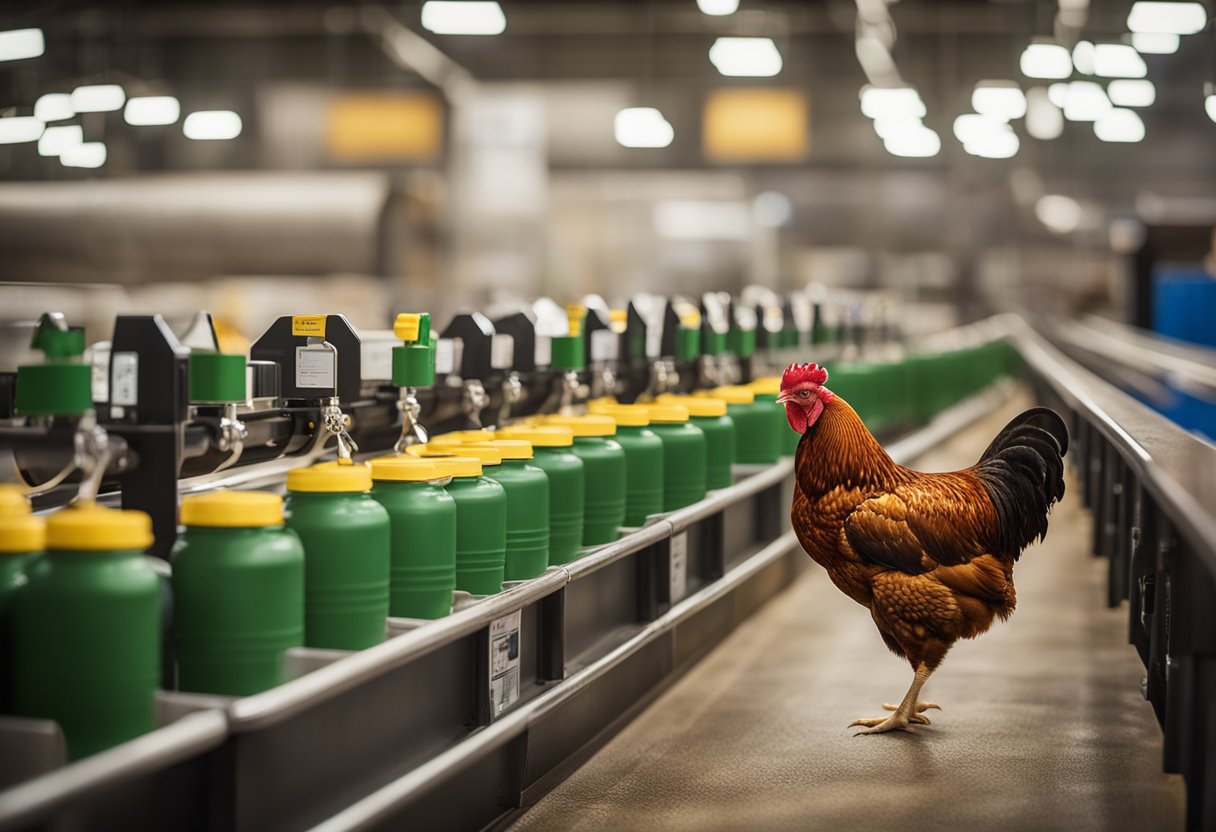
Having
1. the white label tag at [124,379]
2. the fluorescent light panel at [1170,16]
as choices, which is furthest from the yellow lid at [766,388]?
the fluorescent light panel at [1170,16]

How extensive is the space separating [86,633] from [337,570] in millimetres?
482

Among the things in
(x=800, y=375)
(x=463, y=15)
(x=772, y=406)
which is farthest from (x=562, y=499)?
(x=463, y=15)

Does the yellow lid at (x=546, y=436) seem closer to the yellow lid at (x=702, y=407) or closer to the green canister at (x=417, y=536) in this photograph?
the green canister at (x=417, y=536)

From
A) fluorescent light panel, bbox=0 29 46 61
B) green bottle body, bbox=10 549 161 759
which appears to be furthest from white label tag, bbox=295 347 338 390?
fluorescent light panel, bbox=0 29 46 61

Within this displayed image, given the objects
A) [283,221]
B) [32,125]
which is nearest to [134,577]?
[32,125]

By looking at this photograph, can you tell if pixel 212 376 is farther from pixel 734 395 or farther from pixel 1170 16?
pixel 1170 16

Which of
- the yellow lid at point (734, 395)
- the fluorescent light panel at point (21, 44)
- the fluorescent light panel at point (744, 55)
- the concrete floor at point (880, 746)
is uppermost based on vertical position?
the fluorescent light panel at point (744, 55)

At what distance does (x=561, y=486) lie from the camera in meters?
2.88

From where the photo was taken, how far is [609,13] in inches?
538

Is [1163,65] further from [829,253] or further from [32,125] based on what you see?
[32,125]

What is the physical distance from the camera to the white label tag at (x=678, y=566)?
3523 millimetres

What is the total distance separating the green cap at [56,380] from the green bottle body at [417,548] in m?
0.51

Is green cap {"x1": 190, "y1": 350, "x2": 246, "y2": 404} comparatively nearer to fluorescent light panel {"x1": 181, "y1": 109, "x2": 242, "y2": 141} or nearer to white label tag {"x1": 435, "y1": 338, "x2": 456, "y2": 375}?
white label tag {"x1": 435, "y1": 338, "x2": 456, "y2": 375}

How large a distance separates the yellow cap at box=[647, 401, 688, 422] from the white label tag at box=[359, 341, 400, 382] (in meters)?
0.82
